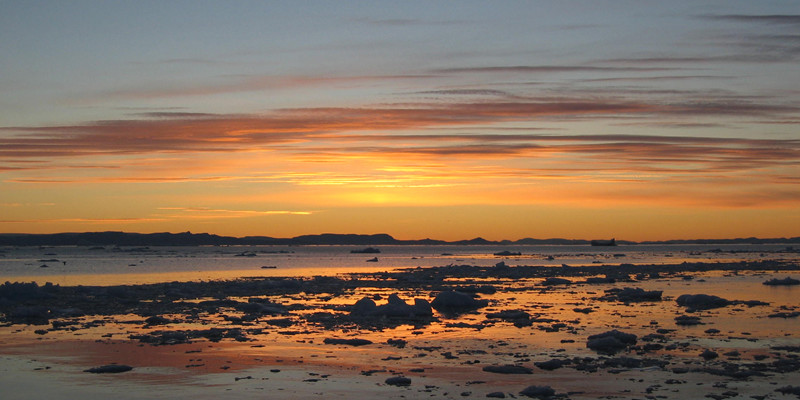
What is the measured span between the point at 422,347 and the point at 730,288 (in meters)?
25.2

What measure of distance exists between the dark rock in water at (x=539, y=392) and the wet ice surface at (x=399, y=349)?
142 mm

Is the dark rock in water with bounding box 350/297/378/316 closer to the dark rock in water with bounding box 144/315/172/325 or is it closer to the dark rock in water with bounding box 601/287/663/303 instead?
the dark rock in water with bounding box 144/315/172/325

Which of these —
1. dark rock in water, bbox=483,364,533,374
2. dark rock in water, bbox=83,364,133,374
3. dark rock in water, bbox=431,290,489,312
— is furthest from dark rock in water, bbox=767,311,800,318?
dark rock in water, bbox=83,364,133,374

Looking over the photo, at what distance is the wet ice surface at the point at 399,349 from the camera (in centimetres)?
1375

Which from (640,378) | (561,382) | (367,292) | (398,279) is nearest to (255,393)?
(561,382)

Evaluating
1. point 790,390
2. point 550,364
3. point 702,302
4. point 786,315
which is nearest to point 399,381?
point 550,364

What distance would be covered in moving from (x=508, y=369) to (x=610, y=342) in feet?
13.3

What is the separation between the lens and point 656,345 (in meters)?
17.9

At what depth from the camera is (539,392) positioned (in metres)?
12.8

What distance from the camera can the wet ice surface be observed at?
541 inches

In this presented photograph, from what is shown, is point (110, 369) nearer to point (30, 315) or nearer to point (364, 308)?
point (364, 308)

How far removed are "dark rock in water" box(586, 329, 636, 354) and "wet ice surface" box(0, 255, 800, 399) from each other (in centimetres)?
25

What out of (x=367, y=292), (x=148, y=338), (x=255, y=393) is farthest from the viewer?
(x=367, y=292)

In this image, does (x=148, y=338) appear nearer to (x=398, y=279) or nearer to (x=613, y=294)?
(x=613, y=294)
